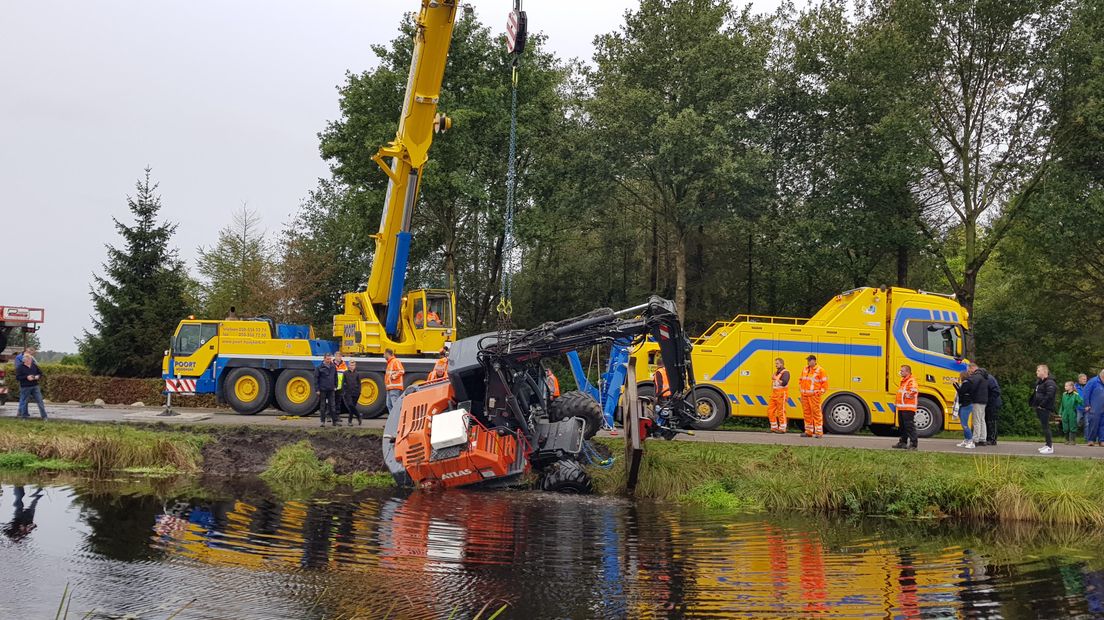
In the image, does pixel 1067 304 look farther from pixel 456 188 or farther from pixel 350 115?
pixel 350 115

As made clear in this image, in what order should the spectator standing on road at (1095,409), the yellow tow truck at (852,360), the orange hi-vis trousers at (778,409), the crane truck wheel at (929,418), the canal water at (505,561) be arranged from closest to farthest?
the canal water at (505,561) → the spectator standing on road at (1095,409) → the orange hi-vis trousers at (778,409) → the crane truck wheel at (929,418) → the yellow tow truck at (852,360)

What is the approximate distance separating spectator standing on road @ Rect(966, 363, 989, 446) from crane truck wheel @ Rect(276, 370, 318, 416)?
48.7 ft

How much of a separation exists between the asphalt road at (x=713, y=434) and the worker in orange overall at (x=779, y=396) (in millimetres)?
399

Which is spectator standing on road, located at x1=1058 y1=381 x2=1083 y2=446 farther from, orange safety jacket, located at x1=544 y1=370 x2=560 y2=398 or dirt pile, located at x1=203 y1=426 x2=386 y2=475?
dirt pile, located at x1=203 y1=426 x2=386 y2=475

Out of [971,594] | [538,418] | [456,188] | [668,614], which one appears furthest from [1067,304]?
[668,614]

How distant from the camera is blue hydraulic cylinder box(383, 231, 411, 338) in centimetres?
2261

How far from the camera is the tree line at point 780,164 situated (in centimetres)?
2919

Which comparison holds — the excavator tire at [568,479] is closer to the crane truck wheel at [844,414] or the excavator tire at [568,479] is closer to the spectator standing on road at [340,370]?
the spectator standing on road at [340,370]

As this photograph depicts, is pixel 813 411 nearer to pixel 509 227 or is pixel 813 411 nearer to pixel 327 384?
pixel 509 227

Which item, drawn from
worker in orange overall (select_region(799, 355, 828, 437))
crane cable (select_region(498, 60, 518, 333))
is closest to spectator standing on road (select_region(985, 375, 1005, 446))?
worker in orange overall (select_region(799, 355, 828, 437))

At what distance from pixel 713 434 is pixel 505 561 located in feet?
37.0

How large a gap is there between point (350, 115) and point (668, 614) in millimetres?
29692

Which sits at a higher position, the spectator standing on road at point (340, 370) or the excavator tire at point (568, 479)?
the spectator standing on road at point (340, 370)

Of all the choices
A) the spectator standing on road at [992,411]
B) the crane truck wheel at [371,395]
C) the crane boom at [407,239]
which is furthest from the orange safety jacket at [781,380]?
the crane truck wheel at [371,395]
